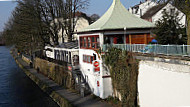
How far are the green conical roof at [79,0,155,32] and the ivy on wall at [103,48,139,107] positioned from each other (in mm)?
2942

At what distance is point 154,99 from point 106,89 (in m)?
6.06

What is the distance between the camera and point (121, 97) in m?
15.5

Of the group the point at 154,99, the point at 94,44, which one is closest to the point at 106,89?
the point at 94,44

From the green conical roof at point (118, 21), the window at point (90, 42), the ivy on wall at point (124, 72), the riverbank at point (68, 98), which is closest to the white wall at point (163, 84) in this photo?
the ivy on wall at point (124, 72)

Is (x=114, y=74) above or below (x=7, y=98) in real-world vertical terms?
above

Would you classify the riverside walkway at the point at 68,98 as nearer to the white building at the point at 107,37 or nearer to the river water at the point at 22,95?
the river water at the point at 22,95

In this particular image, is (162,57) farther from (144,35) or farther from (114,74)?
(144,35)

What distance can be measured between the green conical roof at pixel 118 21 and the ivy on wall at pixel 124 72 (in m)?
2.94

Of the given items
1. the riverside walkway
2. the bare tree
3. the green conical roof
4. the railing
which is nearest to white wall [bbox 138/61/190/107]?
the railing

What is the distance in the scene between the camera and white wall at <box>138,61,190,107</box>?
9648 mm

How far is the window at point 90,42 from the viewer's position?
1934cm

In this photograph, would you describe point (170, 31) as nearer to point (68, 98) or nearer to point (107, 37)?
point (107, 37)

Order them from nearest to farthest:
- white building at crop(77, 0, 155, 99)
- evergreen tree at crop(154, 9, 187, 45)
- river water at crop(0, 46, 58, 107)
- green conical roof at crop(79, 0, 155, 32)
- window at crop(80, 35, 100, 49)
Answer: evergreen tree at crop(154, 9, 187, 45), white building at crop(77, 0, 155, 99), green conical roof at crop(79, 0, 155, 32), window at crop(80, 35, 100, 49), river water at crop(0, 46, 58, 107)

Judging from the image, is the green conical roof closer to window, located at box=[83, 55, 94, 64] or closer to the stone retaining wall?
window, located at box=[83, 55, 94, 64]
